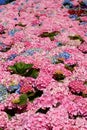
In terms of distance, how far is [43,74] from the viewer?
9156 mm

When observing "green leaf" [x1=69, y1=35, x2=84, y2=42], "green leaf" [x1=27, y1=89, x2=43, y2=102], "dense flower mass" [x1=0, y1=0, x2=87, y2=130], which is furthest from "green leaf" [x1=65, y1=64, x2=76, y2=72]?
"green leaf" [x1=69, y1=35, x2=84, y2=42]

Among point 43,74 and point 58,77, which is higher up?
point 43,74

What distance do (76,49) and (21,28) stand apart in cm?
366

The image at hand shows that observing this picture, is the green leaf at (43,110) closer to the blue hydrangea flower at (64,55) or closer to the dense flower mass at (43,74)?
the dense flower mass at (43,74)

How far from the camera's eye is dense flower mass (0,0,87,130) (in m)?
7.34

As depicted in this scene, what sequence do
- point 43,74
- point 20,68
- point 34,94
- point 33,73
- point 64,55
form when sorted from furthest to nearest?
point 64,55, point 20,68, point 33,73, point 43,74, point 34,94

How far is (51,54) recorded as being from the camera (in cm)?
1067

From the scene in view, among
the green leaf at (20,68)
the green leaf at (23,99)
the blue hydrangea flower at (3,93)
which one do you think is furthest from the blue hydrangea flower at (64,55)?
the green leaf at (23,99)

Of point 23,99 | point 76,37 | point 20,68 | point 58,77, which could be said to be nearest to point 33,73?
point 20,68

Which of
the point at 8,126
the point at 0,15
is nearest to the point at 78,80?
the point at 8,126

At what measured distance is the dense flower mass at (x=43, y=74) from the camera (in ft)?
24.1

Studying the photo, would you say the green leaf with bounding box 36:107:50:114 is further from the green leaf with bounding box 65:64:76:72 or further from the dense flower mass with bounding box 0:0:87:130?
the green leaf with bounding box 65:64:76:72

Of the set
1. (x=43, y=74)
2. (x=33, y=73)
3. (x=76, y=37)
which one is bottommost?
(x=76, y=37)

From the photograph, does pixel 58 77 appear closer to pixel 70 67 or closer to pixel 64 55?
pixel 70 67
